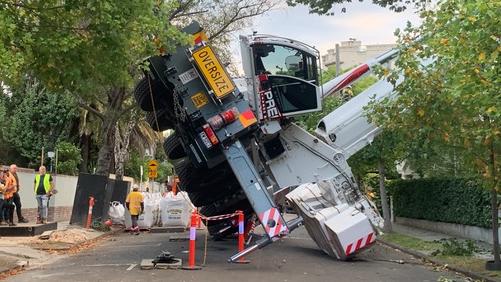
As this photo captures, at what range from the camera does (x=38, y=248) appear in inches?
602

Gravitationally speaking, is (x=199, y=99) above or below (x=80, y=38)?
below

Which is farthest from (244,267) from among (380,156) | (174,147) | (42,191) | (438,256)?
(380,156)

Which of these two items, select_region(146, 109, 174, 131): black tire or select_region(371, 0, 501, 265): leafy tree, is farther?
select_region(146, 109, 174, 131): black tire

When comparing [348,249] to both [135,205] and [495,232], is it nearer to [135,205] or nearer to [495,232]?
[495,232]

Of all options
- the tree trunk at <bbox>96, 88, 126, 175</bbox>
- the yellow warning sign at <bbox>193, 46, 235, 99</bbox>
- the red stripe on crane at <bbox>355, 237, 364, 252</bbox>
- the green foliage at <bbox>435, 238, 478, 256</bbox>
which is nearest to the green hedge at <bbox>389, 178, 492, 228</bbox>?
the green foliage at <bbox>435, 238, 478, 256</bbox>

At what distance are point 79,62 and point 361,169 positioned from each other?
15288 millimetres

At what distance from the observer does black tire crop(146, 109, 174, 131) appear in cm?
1501

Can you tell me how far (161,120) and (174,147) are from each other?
2.40ft

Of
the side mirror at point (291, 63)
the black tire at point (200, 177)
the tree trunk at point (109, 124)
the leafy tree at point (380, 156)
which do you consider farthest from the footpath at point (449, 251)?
the tree trunk at point (109, 124)

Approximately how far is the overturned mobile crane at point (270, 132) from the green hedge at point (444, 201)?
425cm

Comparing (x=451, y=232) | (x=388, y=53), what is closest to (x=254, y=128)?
(x=388, y=53)

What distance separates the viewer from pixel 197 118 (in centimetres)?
1341

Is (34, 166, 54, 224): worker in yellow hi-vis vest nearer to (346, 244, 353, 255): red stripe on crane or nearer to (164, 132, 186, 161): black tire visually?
(164, 132, 186, 161): black tire

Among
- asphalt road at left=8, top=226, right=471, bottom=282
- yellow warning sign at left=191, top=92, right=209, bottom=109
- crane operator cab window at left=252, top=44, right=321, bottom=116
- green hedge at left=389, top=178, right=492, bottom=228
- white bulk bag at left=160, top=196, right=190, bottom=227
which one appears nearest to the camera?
asphalt road at left=8, top=226, right=471, bottom=282
